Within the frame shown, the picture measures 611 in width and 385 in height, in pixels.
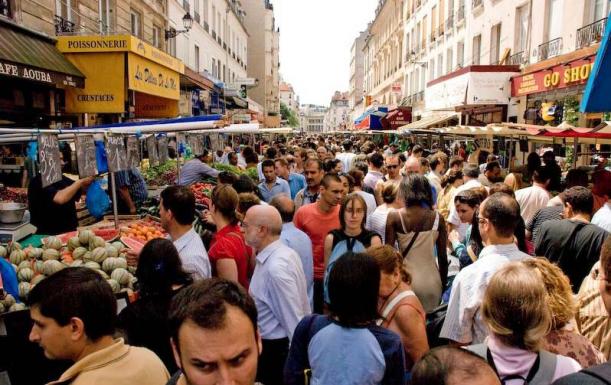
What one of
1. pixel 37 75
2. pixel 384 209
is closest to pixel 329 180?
pixel 384 209

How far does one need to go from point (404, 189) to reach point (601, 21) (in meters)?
11.2

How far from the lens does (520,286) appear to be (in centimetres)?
240

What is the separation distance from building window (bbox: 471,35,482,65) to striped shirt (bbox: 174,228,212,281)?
2266 centimetres

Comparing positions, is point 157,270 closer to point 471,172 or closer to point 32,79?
point 471,172

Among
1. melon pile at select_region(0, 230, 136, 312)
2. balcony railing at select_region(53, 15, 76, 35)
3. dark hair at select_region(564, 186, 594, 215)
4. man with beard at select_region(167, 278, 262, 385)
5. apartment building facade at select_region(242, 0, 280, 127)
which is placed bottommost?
melon pile at select_region(0, 230, 136, 312)

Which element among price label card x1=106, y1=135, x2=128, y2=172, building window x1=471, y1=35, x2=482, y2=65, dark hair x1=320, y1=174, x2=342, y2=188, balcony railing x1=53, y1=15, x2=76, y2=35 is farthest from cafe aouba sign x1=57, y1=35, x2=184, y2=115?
building window x1=471, y1=35, x2=482, y2=65

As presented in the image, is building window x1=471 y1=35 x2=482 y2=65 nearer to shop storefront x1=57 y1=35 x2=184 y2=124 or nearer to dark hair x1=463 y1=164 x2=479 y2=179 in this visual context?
shop storefront x1=57 y1=35 x2=184 y2=124

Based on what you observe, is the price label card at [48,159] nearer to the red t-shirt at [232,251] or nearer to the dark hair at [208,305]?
the red t-shirt at [232,251]

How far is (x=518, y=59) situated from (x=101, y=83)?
1458cm

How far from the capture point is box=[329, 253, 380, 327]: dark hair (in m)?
2.52

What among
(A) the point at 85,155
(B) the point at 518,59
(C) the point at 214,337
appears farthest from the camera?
(B) the point at 518,59

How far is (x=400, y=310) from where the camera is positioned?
3.02 meters

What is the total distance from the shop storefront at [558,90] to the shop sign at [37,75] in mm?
10887

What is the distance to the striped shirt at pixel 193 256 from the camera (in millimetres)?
3787
